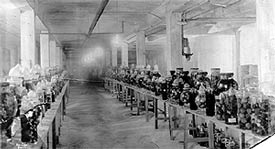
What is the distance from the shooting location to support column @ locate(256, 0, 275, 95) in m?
2.75

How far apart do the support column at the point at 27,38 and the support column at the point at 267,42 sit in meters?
3.54

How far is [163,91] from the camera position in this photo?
4.28 m

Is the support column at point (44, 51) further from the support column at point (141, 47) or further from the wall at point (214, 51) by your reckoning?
the wall at point (214, 51)

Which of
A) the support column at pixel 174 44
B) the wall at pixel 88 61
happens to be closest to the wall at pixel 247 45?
the support column at pixel 174 44

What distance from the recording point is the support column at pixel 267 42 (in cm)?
275

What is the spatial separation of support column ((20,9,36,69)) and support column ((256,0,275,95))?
139 inches

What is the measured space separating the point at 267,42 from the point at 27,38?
3.77 m

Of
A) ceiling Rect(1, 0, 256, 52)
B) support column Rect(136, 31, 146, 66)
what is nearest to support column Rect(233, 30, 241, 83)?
ceiling Rect(1, 0, 256, 52)

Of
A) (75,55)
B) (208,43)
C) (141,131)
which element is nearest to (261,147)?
(141,131)

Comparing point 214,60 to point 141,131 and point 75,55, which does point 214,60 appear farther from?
point 75,55

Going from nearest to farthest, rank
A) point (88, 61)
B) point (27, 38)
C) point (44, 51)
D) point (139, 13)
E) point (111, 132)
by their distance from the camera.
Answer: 1. point (111, 132)
2. point (27, 38)
3. point (139, 13)
4. point (44, 51)
5. point (88, 61)

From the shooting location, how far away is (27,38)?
5.17m

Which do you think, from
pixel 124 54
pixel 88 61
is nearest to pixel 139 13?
pixel 124 54

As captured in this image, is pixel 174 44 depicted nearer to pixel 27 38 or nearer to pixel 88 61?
pixel 27 38
